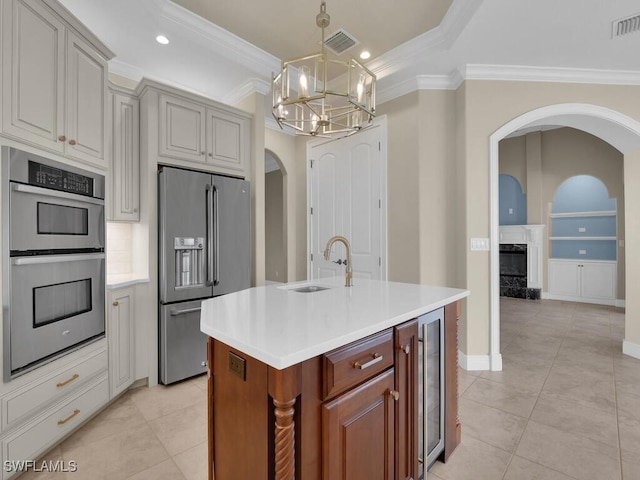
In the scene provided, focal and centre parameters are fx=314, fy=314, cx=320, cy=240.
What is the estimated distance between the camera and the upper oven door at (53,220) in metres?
1.60

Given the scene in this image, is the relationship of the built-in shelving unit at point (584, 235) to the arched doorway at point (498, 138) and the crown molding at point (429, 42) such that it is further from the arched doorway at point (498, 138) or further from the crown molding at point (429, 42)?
the crown molding at point (429, 42)

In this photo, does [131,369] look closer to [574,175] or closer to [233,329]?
[233,329]

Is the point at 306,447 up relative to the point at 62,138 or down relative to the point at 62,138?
down

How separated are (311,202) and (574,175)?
529 centimetres

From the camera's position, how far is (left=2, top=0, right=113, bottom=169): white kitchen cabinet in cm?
158

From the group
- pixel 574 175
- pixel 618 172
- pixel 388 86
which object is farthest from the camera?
pixel 574 175

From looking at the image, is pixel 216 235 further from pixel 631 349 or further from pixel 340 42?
pixel 631 349

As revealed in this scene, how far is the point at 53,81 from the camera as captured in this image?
1.82 m

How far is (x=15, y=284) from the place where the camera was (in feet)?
5.20

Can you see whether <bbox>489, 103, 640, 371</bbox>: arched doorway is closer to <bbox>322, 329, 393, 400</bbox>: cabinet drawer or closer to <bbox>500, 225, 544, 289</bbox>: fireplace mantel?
<bbox>322, 329, 393, 400</bbox>: cabinet drawer

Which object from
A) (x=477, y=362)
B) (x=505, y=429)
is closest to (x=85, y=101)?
(x=505, y=429)

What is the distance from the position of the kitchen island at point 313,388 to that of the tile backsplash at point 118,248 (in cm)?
191

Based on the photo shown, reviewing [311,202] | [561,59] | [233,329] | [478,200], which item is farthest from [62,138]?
[561,59]

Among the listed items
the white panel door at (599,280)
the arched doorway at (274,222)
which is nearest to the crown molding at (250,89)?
the arched doorway at (274,222)
